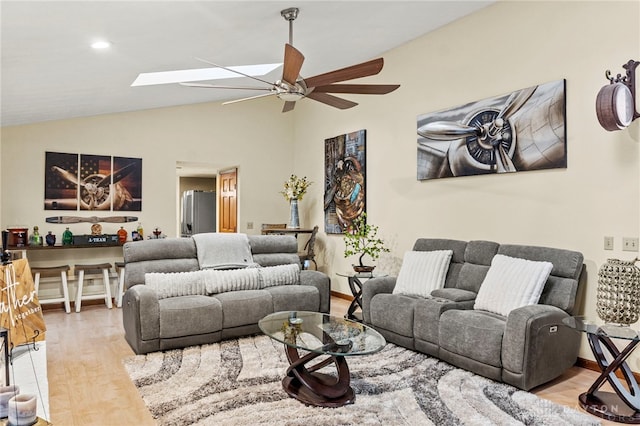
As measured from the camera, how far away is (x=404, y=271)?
455 cm

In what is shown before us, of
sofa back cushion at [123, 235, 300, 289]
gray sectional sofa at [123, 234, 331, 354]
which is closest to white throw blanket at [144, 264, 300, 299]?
gray sectional sofa at [123, 234, 331, 354]

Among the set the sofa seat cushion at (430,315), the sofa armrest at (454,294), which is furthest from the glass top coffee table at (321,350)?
the sofa armrest at (454,294)

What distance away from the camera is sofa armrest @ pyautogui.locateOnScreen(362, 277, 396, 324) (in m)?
4.44

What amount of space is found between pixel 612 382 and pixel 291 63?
3.00 m

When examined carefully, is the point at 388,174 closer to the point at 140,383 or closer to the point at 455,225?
the point at 455,225

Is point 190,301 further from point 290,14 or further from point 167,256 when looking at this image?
point 290,14

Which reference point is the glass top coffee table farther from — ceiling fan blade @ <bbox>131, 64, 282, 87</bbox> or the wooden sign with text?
ceiling fan blade @ <bbox>131, 64, 282, 87</bbox>

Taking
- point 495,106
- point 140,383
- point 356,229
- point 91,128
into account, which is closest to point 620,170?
point 495,106

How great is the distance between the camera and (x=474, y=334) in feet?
10.9

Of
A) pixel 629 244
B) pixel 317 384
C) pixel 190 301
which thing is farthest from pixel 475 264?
pixel 190 301

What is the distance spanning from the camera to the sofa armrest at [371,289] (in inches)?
175

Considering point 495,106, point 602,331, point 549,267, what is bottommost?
point 602,331

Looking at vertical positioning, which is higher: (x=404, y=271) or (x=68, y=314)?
(x=404, y=271)

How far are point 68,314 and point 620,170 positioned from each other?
5.94 m
